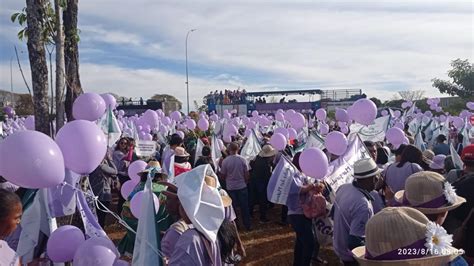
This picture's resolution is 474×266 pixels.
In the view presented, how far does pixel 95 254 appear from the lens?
119 inches

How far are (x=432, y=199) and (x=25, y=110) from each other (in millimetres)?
31040

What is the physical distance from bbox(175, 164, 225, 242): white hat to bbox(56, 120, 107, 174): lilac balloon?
3.31 feet

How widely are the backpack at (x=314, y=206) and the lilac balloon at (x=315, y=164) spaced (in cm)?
26

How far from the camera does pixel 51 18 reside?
440cm

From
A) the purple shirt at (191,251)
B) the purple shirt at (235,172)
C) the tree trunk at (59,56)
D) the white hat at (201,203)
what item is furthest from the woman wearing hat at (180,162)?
the purple shirt at (191,251)

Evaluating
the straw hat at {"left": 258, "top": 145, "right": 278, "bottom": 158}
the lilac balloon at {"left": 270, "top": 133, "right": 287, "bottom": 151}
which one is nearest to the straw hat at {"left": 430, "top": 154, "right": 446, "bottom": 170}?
the lilac balloon at {"left": 270, "top": 133, "right": 287, "bottom": 151}

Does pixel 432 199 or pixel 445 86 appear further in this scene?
pixel 445 86

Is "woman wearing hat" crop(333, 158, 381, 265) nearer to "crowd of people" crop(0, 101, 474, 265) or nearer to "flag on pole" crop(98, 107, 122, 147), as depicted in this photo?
"crowd of people" crop(0, 101, 474, 265)

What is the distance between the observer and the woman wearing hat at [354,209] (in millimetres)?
3779

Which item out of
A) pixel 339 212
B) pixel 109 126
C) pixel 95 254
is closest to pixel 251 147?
pixel 109 126

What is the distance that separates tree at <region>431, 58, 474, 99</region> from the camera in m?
33.5

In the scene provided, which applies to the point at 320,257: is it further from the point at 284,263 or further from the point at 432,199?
the point at 432,199

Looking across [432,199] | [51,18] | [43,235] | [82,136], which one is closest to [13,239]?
[43,235]

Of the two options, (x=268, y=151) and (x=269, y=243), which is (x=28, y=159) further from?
(x=268, y=151)
